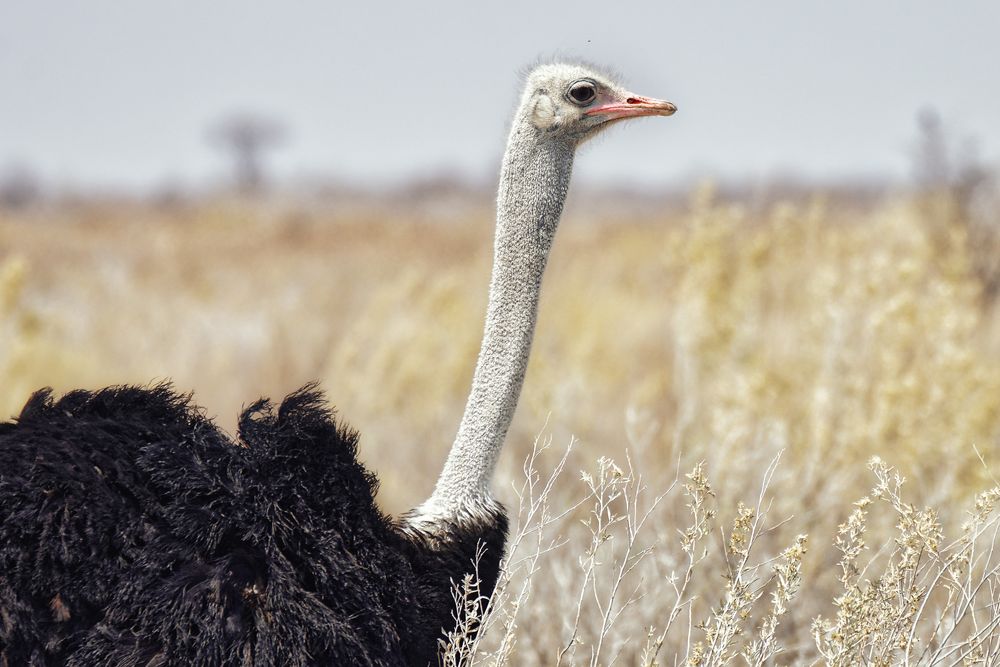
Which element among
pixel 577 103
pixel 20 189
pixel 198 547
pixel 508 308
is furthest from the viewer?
pixel 20 189

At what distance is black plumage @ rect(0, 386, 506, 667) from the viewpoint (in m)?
2.16

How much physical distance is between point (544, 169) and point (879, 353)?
285 cm

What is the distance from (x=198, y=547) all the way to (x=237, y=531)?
0.08 metres

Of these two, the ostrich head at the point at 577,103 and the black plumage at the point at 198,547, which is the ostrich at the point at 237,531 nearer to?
the black plumage at the point at 198,547

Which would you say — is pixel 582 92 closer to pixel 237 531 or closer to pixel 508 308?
pixel 508 308

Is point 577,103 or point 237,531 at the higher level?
point 577,103

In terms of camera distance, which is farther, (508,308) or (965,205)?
(965,205)

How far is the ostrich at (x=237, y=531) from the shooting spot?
217cm

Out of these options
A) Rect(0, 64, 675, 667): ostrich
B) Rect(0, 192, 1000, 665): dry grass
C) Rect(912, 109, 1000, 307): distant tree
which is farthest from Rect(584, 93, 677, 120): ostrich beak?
Rect(912, 109, 1000, 307): distant tree

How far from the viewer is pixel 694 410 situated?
516 centimetres

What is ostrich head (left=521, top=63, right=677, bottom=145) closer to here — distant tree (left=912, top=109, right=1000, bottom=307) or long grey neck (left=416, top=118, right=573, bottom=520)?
long grey neck (left=416, top=118, right=573, bottom=520)

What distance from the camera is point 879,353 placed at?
514 cm

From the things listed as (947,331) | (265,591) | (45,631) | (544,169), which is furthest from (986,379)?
(45,631)

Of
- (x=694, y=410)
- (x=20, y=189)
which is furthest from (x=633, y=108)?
(x=20, y=189)
